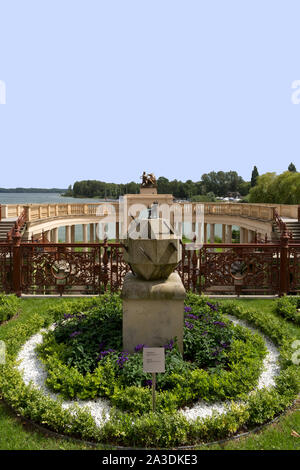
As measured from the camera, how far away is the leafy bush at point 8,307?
865cm

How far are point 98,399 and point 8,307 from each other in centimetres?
460

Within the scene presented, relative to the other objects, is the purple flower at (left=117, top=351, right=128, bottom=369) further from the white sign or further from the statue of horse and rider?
the statue of horse and rider

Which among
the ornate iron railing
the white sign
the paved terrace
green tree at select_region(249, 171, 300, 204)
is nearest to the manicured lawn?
the white sign

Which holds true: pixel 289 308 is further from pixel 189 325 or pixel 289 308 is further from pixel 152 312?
pixel 152 312

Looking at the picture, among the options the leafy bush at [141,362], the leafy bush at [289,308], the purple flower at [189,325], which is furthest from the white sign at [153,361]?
the leafy bush at [289,308]

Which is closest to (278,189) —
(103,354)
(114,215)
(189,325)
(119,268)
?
(114,215)

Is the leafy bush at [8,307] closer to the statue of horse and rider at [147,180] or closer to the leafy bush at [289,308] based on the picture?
the leafy bush at [289,308]

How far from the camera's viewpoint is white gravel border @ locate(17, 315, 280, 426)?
15.9 feet

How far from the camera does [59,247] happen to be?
1083cm

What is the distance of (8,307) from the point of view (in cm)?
888

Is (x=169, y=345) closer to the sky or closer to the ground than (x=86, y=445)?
closer to the sky

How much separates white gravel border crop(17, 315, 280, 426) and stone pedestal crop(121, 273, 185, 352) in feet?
4.32

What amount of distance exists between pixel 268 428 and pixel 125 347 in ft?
8.62
